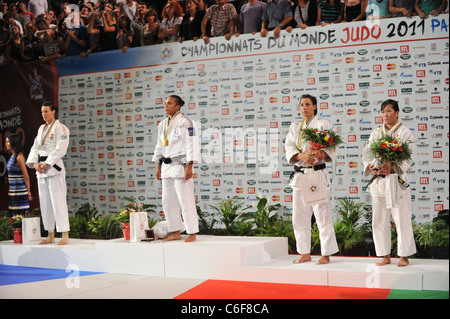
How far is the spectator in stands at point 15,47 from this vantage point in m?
8.69

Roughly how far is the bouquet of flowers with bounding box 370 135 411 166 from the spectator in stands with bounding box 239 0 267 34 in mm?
2968

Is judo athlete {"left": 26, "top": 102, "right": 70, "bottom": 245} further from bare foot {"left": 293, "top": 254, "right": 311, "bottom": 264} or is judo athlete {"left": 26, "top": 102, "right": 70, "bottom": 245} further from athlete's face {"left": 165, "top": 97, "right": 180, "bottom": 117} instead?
bare foot {"left": 293, "top": 254, "right": 311, "bottom": 264}

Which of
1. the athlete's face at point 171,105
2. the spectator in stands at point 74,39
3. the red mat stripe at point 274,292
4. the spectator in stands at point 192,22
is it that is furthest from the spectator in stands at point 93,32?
the red mat stripe at point 274,292

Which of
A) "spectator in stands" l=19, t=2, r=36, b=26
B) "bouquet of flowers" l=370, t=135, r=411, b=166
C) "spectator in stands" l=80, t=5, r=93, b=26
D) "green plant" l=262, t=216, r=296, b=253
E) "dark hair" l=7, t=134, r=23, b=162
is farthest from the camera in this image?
"spectator in stands" l=19, t=2, r=36, b=26

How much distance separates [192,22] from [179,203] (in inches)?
112

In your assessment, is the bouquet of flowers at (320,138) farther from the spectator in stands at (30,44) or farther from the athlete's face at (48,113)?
the spectator in stands at (30,44)

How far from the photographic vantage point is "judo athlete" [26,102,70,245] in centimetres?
623

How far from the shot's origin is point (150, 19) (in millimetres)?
7715

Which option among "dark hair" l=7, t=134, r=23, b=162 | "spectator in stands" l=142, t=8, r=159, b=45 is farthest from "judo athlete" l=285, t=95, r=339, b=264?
"dark hair" l=7, t=134, r=23, b=162

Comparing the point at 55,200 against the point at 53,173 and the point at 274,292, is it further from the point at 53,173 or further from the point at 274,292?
the point at 274,292

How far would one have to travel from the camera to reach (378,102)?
656 centimetres

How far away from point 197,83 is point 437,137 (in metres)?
3.13

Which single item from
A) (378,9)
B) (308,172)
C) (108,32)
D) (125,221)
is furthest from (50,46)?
(308,172)

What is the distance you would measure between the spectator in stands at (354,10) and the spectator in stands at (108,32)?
3.30 m
